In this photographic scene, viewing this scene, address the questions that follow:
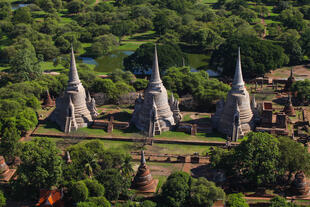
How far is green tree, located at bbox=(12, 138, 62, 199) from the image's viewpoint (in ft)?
157

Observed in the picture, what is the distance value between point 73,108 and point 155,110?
12.3 metres

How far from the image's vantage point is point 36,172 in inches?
1887

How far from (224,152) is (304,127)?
19.1 metres

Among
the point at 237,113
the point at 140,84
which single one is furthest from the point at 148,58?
the point at 237,113

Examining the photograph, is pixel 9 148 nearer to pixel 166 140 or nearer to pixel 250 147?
pixel 166 140

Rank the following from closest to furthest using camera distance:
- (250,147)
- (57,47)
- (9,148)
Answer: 1. (250,147)
2. (9,148)
3. (57,47)

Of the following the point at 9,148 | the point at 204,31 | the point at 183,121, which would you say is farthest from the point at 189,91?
the point at 204,31

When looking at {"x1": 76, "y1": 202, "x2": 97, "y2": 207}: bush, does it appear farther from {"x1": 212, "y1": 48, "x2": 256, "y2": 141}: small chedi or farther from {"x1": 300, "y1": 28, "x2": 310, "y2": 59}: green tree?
{"x1": 300, "y1": 28, "x2": 310, "y2": 59}: green tree

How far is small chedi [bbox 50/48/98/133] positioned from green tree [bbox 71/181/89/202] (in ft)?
64.8

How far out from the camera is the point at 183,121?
222 feet

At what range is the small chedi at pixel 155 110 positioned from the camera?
209 feet

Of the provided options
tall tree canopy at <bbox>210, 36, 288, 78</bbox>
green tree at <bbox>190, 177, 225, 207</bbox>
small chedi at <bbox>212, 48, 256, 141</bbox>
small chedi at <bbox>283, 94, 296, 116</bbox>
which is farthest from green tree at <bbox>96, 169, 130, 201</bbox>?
tall tree canopy at <bbox>210, 36, 288, 78</bbox>

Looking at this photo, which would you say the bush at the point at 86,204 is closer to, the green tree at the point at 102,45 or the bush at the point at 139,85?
the bush at the point at 139,85

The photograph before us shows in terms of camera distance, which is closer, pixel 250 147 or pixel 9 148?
pixel 250 147
